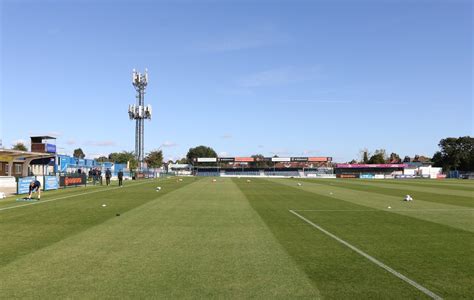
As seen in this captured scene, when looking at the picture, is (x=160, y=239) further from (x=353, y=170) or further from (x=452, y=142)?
(x=452, y=142)

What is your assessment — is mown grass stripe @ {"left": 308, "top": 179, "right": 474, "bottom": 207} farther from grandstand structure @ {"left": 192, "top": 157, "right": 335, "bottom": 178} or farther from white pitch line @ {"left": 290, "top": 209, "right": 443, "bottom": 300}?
grandstand structure @ {"left": 192, "top": 157, "right": 335, "bottom": 178}

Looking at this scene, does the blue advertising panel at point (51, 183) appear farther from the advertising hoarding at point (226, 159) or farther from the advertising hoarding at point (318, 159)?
the advertising hoarding at point (318, 159)

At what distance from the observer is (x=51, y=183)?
116ft

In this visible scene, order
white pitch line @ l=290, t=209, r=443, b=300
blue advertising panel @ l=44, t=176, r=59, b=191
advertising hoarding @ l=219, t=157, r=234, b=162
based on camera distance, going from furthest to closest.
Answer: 1. advertising hoarding @ l=219, t=157, r=234, b=162
2. blue advertising panel @ l=44, t=176, r=59, b=191
3. white pitch line @ l=290, t=209, r=443, b=300

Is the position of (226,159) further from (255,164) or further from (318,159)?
(318,159)

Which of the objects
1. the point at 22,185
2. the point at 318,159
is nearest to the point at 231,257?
the point at 22,185

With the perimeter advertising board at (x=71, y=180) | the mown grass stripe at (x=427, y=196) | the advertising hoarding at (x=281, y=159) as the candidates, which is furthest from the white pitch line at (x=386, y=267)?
the advertising hoarding at (x=281, y=159)

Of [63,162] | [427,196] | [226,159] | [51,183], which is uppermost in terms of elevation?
[226,159]

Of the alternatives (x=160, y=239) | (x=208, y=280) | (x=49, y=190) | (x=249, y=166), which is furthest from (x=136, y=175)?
(x=249, y=166)

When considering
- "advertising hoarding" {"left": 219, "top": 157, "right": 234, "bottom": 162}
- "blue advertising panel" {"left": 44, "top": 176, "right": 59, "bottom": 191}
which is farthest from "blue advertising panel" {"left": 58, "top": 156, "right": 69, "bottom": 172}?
"advertising hoarding" {"left": 219, "top": 157, "right": 234, "bottom": 162}

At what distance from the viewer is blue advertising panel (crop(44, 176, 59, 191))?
113 feet

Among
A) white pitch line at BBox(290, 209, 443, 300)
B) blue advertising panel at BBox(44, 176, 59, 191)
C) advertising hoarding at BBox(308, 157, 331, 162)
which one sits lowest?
white pitch line at BBox(290, 209, 443, 300)

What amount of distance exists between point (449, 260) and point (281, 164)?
544 ft

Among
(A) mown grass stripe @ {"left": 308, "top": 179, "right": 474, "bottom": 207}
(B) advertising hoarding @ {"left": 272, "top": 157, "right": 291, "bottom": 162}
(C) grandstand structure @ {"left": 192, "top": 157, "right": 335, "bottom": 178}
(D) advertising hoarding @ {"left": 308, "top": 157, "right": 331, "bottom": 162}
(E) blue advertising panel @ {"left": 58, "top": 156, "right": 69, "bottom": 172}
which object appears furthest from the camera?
(D) advertising hoarding @ {"left": 308, "top": 157, "right": 331, "bottom": 162}
